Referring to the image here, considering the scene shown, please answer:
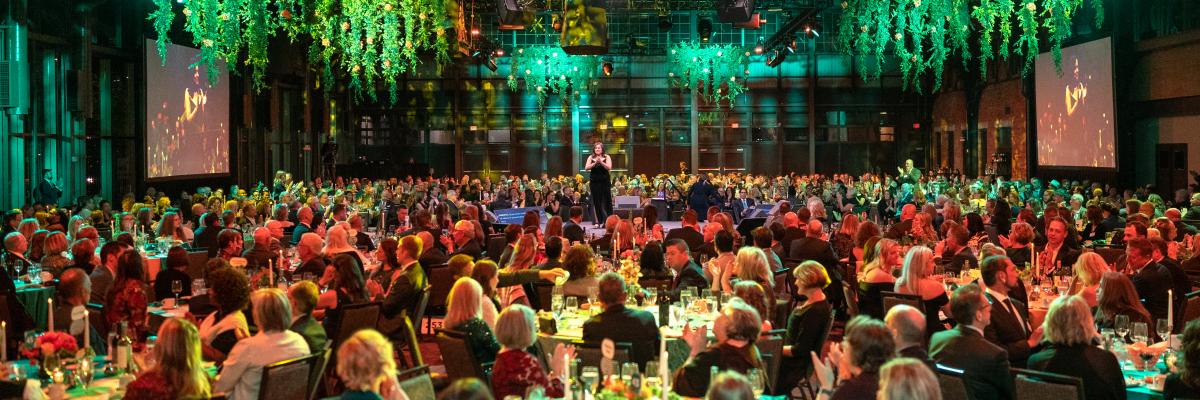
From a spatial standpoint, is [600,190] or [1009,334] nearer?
[1009,334]

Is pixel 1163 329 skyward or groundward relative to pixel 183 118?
groundward

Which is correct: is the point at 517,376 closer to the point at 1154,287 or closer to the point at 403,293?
the point at 403,293

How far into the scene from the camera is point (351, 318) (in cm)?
702

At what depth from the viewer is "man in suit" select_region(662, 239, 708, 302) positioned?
844cm

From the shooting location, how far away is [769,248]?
9.53m

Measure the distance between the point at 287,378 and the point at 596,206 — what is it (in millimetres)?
14362

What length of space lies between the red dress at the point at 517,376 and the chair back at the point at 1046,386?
6.18 ft

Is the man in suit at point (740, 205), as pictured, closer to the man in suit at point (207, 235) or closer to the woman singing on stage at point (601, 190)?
the woman singing on stage at point (601, 190)

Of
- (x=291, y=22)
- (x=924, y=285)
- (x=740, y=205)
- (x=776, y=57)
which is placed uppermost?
(x=776, y=57)

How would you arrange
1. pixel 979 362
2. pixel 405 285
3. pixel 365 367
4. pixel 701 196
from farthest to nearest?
pixel 701 196 < pixel 405 285 < pixel 979 362 < pixel 365 367

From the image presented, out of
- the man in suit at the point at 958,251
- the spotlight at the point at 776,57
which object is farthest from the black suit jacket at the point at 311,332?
the spotlight at the point at 776,57

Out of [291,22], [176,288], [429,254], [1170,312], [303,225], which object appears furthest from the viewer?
[291,22]

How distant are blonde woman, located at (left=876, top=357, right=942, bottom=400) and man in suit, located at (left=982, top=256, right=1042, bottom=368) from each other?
9.18 feet

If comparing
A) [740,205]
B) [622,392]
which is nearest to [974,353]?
[622,392]
